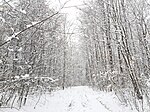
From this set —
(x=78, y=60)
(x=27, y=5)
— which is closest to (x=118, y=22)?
(x=27, y=5)

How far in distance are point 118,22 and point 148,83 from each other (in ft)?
7.30

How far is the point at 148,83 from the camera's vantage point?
5180 mm

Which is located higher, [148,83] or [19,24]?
[19,24]

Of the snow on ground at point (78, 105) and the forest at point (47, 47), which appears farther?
the snow on ground at point (78, 105)

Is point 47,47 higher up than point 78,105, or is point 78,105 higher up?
point 47,47

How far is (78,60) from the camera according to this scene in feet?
165

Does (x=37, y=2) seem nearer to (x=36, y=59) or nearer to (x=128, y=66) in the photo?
(x=36, y=59)

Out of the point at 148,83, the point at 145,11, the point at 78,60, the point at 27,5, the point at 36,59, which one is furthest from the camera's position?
the point at 78,60

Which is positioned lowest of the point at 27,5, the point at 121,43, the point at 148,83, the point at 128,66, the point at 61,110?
the point at 61,110

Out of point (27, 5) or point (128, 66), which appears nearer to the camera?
point (128, 66)

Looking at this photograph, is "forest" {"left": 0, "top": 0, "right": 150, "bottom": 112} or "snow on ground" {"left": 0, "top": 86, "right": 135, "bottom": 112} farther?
"snow on ground" {"left": 0, "top": 86, "right": 135, "bottom": 112}

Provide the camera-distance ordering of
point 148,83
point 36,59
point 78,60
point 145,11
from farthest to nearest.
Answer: point 78,60
point 36,59
point 145,11
point 148,83

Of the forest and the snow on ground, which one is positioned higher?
the forest

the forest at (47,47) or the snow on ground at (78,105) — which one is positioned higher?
the forest at (47,47)
